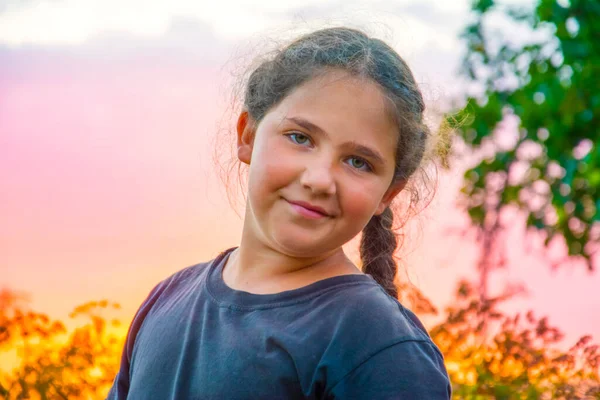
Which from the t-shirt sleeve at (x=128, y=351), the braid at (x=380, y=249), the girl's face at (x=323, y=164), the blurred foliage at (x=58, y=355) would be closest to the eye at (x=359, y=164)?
the girl's face at (x=323, y=164)

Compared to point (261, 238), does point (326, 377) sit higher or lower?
lower

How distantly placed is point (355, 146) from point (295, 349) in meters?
0.37

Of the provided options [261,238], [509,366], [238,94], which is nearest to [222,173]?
[238,94]

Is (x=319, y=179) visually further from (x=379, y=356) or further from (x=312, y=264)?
(x=379, y=356)

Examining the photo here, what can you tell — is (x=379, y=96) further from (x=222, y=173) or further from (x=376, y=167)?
(x=222, y=173)

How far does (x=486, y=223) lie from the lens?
4941 millimetres

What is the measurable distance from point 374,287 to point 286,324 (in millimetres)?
175

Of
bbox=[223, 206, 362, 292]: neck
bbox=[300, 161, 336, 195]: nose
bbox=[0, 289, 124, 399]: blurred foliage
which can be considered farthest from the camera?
bbox=[0, 289, 124, 399]: blurred foliage

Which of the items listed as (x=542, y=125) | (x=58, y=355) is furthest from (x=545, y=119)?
(x=58, y=355)

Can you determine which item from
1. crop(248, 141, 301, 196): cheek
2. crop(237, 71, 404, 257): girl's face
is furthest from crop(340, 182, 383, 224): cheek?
crop(248, 141, 301, 196): cheek

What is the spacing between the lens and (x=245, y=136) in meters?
1.70

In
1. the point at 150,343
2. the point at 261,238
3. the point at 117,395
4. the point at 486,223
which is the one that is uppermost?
the point at 261,238

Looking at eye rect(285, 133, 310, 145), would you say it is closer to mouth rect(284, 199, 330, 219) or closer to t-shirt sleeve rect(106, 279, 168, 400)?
mouth rect(284, 199, 330, 219)

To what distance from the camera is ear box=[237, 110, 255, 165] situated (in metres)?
1.68
